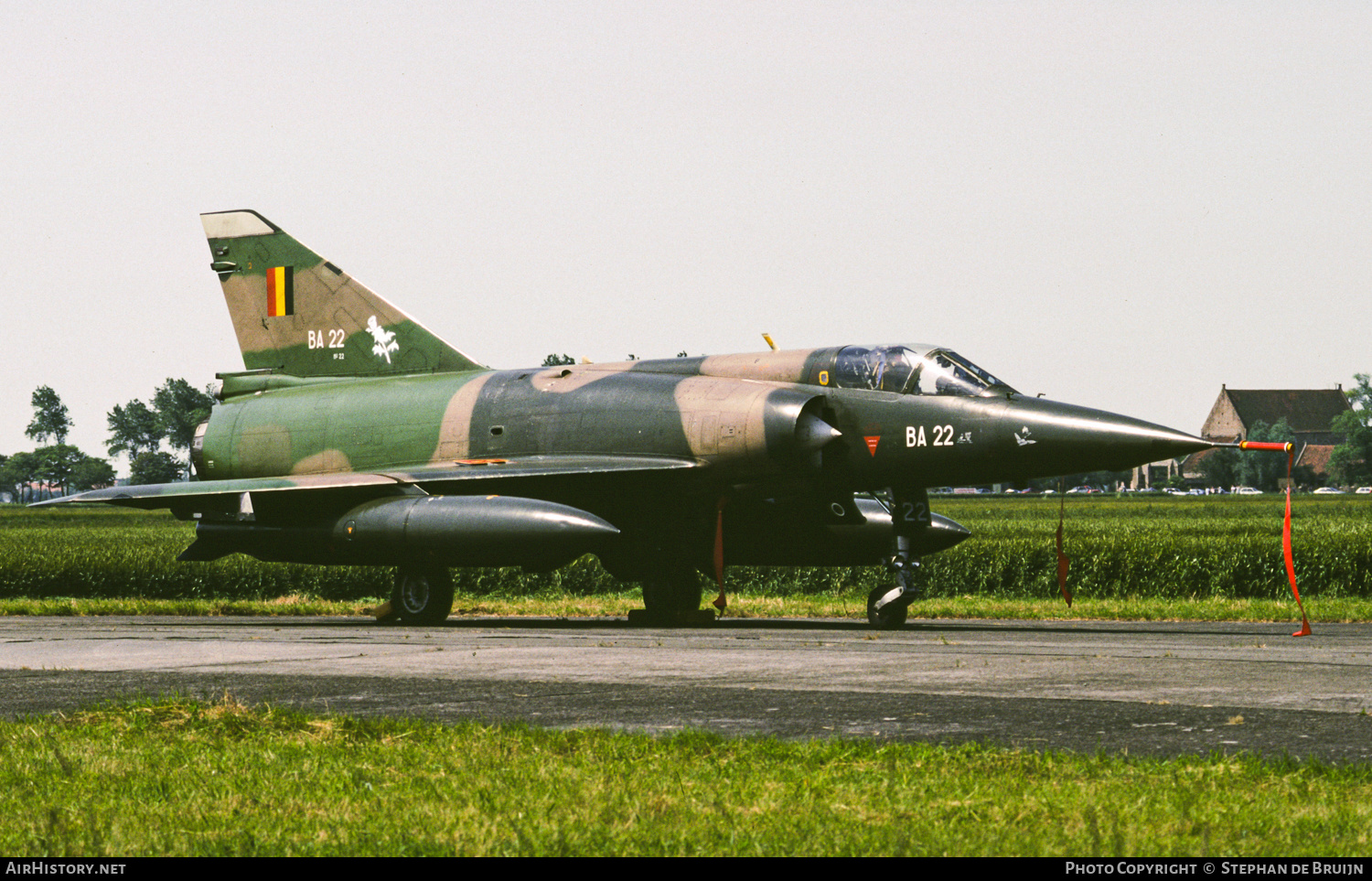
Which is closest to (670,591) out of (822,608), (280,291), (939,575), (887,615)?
(822,608)

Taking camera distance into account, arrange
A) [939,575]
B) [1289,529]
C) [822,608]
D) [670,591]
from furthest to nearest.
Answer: [939,575]
[822,608]
[670,591]
[1289,529]

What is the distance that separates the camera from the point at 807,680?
11023mm

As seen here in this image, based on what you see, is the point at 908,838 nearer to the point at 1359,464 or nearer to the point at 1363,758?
the point at 1363,758

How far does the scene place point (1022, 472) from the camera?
18.3m

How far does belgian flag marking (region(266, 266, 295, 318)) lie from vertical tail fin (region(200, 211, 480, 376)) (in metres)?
0.02

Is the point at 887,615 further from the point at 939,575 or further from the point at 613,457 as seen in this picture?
the point at 939,575

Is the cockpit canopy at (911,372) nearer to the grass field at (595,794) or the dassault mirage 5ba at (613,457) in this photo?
the dassault mirage 5ba at (613,457)

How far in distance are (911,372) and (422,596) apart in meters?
7.42

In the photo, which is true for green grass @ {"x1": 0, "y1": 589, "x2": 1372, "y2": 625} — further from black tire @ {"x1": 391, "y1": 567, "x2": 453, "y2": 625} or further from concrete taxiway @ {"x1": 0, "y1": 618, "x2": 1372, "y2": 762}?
concrete taxiway @ {"x1": 0, "y1": 618, "x2": 1372, "y2": 762}

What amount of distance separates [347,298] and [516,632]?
8921 mm

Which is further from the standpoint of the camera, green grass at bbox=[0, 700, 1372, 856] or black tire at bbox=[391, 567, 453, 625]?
black tire at bbox=[391, 567, 453, 625]

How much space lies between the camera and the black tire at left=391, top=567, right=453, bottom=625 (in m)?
21.0

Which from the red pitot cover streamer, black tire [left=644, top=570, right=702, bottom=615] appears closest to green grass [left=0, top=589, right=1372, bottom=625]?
black tire [left=644, top=570, right=702, bottom=615]

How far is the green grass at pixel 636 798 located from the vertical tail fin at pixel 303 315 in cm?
1654
